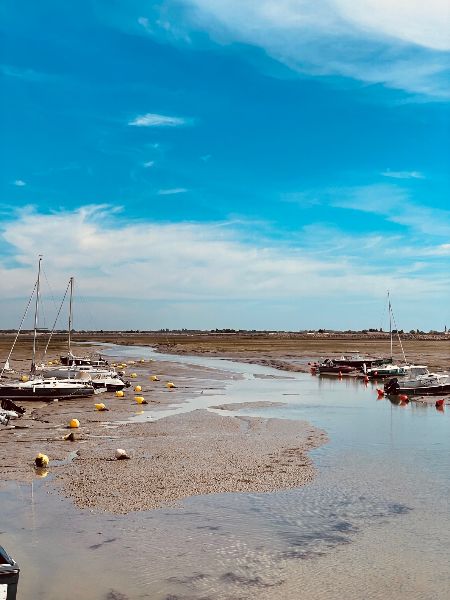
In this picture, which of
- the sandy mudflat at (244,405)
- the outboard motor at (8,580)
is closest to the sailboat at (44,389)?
the sandy mudflat at (244,405)

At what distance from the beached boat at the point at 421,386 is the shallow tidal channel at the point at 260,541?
23.3 meters

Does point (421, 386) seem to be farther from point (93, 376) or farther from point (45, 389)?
point (45, 389)

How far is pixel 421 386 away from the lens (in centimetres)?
4794

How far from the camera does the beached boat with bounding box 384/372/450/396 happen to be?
47.8 m

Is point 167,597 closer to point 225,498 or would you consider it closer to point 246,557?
point 246,557

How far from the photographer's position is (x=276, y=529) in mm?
16969

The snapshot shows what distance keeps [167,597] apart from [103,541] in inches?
145

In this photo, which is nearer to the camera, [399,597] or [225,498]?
[399,597]

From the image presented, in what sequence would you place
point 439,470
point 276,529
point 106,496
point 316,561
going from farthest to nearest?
point 439,470 → point 106,496 → point 276,529 → point 316,561

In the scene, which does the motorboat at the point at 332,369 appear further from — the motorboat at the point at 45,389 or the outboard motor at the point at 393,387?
the motorboat at the point at 45,389

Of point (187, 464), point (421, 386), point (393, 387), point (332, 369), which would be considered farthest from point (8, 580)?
point (332, 369)

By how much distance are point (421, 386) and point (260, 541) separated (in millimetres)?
35033

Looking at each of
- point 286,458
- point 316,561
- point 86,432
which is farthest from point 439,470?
point 86,432

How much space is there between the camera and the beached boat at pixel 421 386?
47750mm
